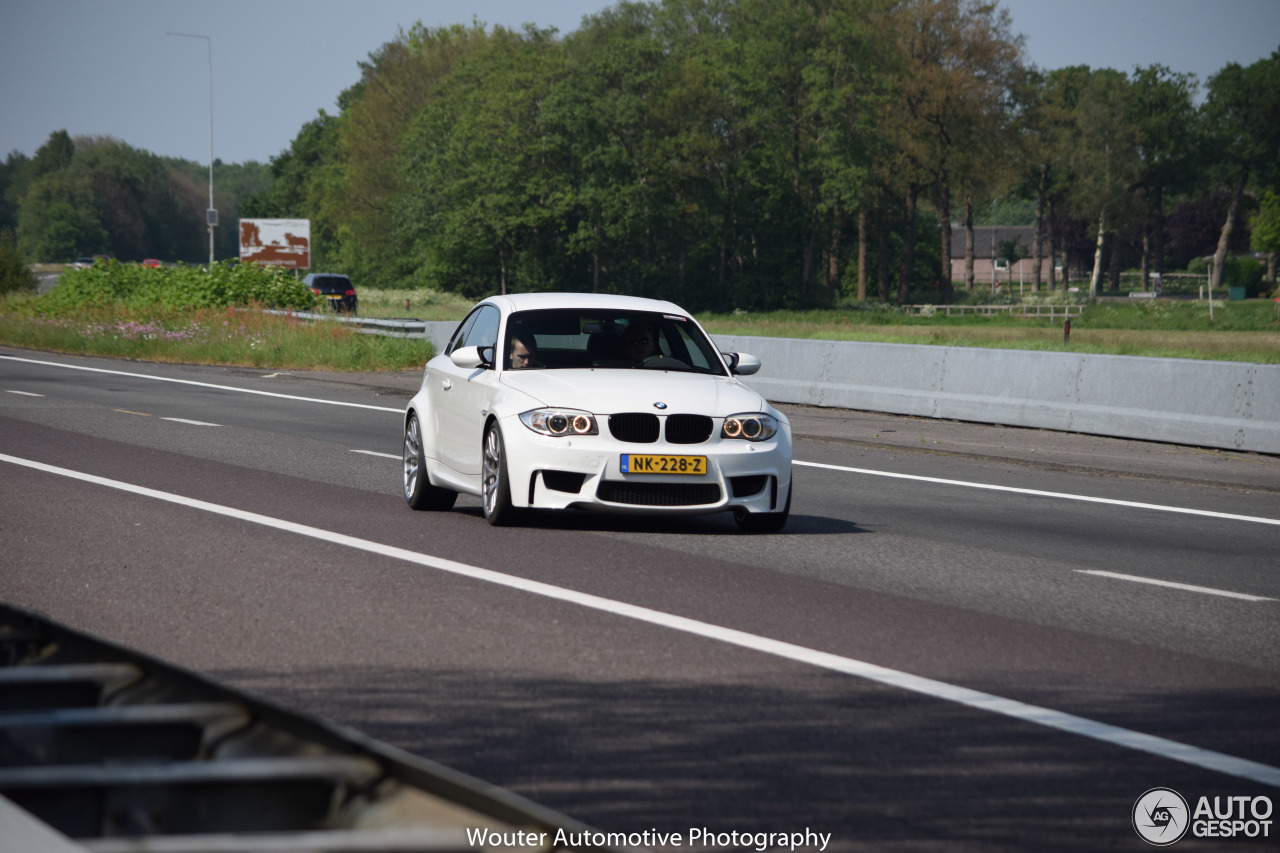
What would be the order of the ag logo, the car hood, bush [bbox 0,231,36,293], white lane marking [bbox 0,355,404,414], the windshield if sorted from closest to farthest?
the ag logo → the car hood → the windshield → white lane marking [bbox 0,355,404,414] → bush [bbox 0,231,36,293]

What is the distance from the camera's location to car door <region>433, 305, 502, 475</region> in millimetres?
9898

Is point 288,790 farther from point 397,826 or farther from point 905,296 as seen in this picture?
point 905,296

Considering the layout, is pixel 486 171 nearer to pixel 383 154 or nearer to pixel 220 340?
pixel 383 154

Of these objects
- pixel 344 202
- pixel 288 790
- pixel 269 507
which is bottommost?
pixel 269 507

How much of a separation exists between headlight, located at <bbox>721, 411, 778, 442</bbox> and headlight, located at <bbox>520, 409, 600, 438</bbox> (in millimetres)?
848

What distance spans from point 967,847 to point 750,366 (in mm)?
6866

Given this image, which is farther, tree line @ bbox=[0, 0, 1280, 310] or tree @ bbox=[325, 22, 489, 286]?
tree @ bbox=[325, 22, 489, 286]

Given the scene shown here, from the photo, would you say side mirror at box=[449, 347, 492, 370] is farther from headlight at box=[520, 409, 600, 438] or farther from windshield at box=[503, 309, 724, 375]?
headlight at box=[520, 409, 600, 438]

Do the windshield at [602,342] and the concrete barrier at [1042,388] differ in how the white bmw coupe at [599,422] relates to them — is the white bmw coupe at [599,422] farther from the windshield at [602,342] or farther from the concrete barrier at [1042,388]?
the concrete barrier at [1042,388]

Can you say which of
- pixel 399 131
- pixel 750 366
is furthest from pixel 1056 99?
pixel 750 366

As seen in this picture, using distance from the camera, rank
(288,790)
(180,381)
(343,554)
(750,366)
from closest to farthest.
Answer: (288,790), (343,554), (750,366), (180,381)

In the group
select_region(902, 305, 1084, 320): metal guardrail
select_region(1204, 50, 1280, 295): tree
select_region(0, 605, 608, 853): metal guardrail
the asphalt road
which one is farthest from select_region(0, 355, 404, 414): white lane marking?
select_region(1204, 50, 1280, 295): tree

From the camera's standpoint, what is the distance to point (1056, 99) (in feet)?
291

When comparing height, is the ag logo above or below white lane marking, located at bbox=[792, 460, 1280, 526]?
above
